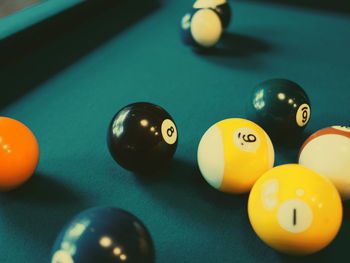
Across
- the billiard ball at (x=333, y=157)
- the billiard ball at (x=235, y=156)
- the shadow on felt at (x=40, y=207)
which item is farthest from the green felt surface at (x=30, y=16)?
the billiard ball at (x=333, y=157)

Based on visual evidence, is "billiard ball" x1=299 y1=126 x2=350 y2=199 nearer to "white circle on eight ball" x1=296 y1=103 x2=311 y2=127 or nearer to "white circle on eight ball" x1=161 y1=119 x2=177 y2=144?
"white circle on eight ball" x1=296 y1=103 x2=311 y2=127

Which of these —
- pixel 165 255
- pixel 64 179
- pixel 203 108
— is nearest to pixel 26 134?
pixel 64 179

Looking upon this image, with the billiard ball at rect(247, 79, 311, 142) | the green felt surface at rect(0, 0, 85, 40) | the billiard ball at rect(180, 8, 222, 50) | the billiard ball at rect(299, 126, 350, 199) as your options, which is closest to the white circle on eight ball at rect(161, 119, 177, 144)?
the billiard ball at rect(247, 79, 311, 142)

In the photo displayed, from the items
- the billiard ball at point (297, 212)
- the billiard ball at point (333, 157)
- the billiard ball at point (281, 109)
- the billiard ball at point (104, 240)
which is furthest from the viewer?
the billiard ball at point (281, 109)

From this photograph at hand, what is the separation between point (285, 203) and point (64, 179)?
1.11 meters

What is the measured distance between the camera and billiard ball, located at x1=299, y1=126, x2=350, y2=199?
4.85 feet

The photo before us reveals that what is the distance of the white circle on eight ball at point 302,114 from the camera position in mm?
1845

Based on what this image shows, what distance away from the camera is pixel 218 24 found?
288cm

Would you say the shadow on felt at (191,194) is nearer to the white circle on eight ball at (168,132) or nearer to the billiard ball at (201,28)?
the white circle on eight ball at (168,132)

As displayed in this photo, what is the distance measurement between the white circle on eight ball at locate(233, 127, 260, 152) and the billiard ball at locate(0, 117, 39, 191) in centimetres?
97

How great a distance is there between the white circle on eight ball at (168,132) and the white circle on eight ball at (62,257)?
2.34ft

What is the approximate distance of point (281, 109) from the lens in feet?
6.04

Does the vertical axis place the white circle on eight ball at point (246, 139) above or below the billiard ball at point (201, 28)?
below

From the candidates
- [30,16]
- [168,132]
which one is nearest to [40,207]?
[168,132]
